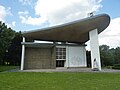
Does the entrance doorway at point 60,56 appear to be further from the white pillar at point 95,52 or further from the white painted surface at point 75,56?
the white pillar at point 95,52

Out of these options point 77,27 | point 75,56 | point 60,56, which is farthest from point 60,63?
point 77,27

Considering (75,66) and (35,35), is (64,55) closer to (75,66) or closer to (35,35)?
(75,66)

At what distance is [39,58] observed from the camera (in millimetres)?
34375

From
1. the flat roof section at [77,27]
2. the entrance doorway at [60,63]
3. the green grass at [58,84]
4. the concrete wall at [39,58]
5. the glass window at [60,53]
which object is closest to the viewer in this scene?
the green grass at [58,84]

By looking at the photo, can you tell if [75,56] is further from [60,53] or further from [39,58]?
[39,58]

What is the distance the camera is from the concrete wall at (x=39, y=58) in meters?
33.4

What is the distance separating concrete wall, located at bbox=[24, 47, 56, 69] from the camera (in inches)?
1316

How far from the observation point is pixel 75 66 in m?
34.8

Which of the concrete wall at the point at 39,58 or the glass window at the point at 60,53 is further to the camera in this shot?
the glass window at the point at 60,53

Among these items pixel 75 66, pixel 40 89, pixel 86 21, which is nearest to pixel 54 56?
pixel 75 66

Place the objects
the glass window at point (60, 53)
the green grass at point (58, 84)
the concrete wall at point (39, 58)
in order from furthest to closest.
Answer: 1. the glass window at point (60, 53)
2. the concrete wall at point (39, 58)
3. the green grass at point (58, 84)

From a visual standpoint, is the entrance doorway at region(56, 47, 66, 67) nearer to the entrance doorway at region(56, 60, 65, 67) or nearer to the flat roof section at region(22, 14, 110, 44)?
the entrance doorway at region(56, 60, 65, 67)

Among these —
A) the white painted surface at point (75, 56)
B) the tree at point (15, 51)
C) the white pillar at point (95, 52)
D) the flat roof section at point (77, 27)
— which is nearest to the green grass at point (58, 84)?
the flat roof section at point (77, 27)

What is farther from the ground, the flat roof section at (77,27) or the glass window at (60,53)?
the flat roof section at (77,27)
